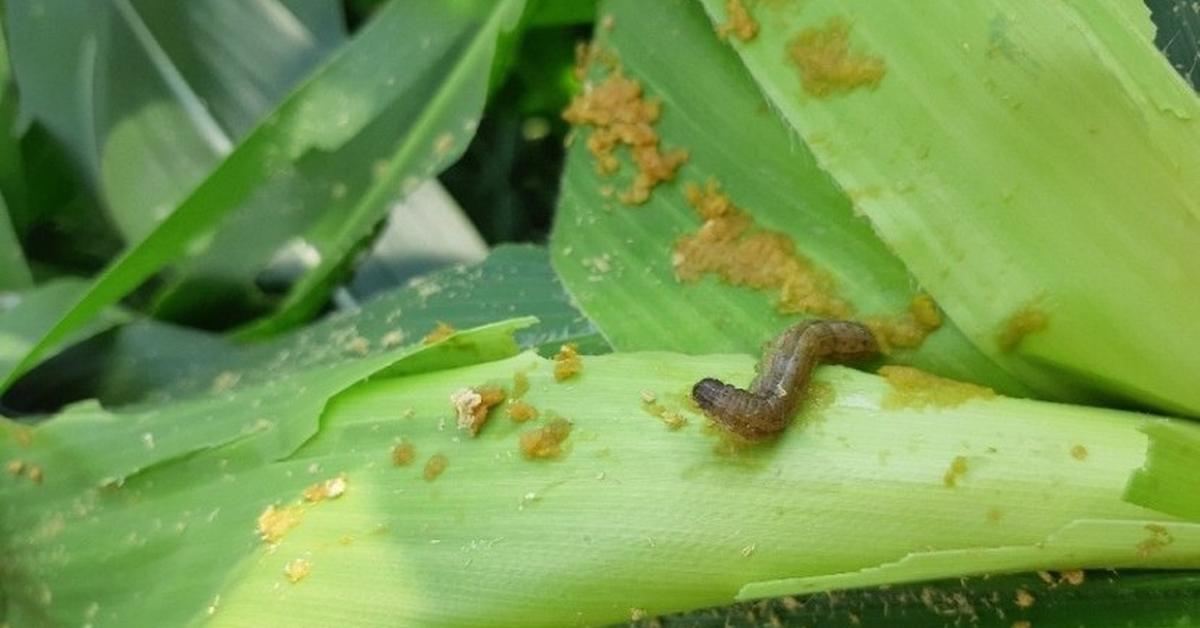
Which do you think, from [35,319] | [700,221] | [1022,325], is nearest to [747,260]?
[700,221]

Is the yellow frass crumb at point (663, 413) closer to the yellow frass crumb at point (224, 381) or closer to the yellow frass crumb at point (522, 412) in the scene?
the yellow frass crumb at point (522, 412)

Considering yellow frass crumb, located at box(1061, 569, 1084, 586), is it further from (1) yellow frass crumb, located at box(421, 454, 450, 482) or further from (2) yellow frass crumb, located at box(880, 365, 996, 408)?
(1) yellow frass crumb, located at box(421, 454, 450, 482)

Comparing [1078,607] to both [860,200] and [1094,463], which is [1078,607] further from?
[860,200]

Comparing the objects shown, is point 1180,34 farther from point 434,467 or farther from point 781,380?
point 434,467

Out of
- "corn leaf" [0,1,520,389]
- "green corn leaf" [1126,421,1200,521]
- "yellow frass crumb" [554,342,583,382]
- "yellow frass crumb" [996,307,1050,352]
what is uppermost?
"corn leaf" [0,1,520,389]

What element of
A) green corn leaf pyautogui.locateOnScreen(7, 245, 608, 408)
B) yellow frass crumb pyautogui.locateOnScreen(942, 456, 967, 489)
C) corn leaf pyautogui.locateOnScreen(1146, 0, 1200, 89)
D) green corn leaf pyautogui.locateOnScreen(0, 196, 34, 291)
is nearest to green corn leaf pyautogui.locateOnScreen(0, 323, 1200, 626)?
yellow frass crumb pyautogui.locateOnScreen(942, 456, 967, 489)

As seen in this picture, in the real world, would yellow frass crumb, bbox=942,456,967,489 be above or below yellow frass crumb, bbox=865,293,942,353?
below

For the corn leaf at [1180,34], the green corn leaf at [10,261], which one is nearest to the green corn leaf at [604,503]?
the corn leaf at [1180,34]
